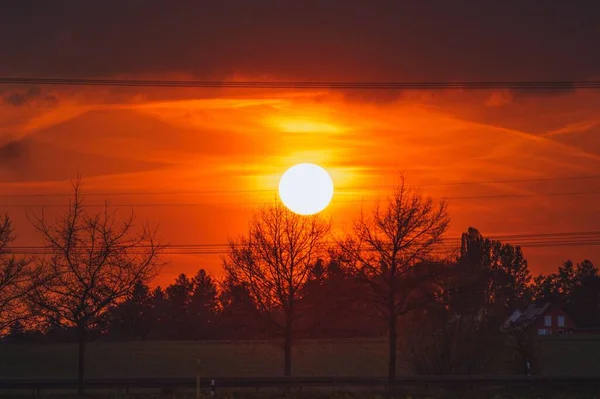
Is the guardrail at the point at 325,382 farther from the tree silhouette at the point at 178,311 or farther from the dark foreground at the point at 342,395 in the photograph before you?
the tree silhouette at the point at 178,311

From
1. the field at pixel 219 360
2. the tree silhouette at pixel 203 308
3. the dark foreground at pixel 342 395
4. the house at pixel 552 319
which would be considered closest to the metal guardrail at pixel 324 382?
the dark foreground at pixel 342 395

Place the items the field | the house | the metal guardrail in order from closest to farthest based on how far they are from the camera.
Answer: the metal guardrail
the field
the house

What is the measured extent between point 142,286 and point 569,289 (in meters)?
146

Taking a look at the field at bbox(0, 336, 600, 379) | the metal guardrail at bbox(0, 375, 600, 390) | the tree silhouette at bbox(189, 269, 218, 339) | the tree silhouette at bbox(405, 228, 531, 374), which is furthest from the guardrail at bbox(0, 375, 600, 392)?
the tree silhouette at bbox(189, 269, 218, 339)

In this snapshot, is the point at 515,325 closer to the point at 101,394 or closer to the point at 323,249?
the point at 323,249

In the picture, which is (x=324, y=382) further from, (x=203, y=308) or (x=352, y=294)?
(x=203, y=308)

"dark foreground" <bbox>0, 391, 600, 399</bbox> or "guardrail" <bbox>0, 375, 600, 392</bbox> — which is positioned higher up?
"guardrail" <bbox>0, 375, 600, 392</bbox>

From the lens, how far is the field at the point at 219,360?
68.2 m

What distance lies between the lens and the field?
68.2 m

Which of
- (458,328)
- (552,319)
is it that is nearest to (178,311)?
(552,319)

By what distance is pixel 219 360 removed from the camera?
262 ft

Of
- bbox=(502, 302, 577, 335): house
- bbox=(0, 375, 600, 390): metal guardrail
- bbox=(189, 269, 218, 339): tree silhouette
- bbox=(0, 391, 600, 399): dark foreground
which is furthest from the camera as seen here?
bbox=(502, 302, 577, 335): house

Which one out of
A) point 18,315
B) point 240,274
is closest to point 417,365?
point 240,274

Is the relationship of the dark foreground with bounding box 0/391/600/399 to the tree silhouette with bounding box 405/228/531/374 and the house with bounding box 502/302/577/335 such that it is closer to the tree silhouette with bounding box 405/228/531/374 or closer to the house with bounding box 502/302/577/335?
the tree silhouette with bounding box 405/228/531/374
